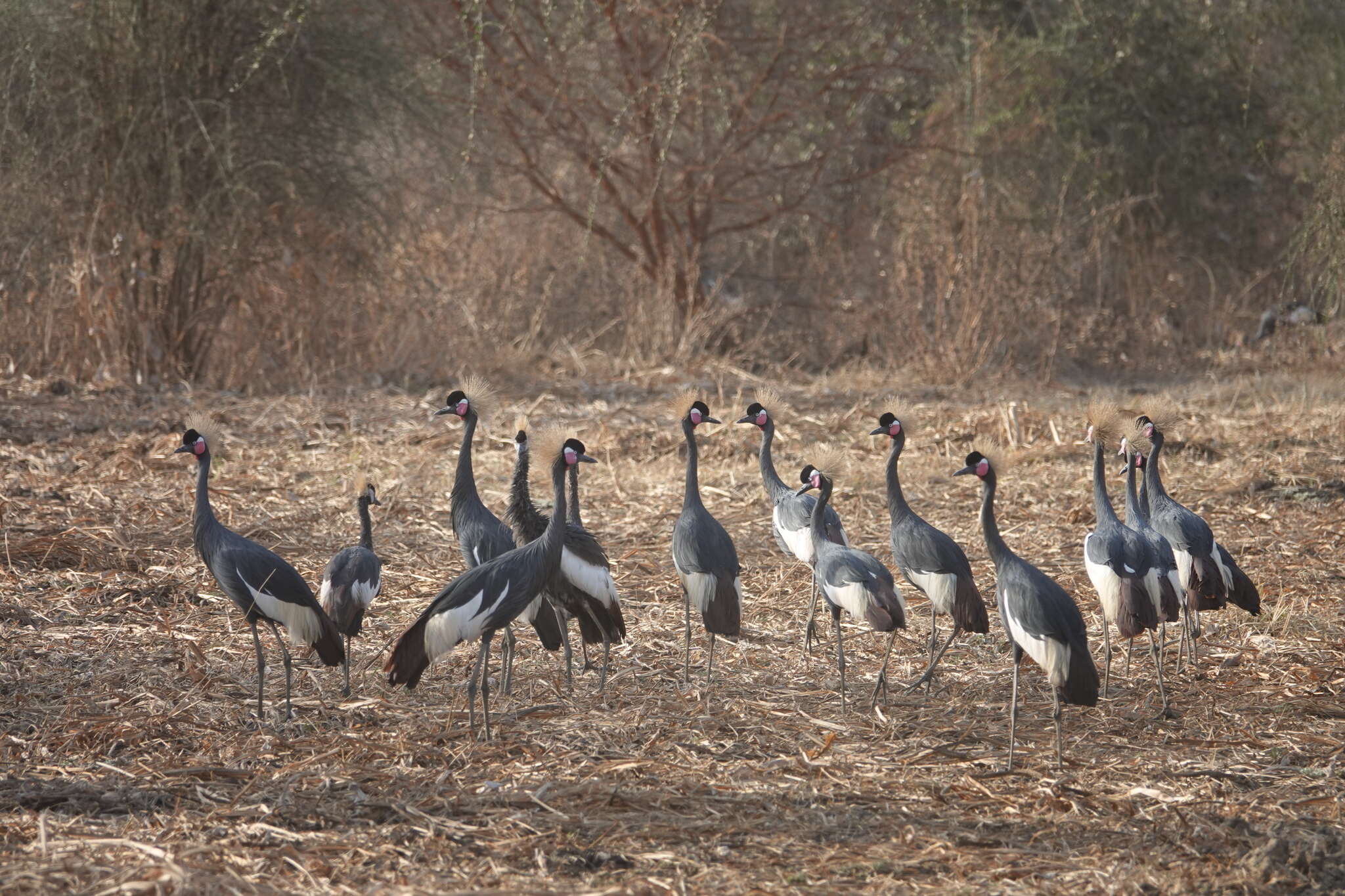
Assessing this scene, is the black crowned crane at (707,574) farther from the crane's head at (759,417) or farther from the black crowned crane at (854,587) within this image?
the crane's head at (759,417)

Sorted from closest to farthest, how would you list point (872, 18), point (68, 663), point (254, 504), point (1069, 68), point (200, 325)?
point (68, 663) < point (254, 504) < point (200, 325) < point (872, 18) < point (1069, 68)

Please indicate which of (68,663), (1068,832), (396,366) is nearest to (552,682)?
(68,663)

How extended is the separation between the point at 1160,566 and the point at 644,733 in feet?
7.11

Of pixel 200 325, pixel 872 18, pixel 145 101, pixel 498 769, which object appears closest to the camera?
pixel 498 769

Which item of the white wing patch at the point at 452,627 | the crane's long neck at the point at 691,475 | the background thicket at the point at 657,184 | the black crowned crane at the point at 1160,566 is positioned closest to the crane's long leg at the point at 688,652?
the crane's long neck at the point at 691,475

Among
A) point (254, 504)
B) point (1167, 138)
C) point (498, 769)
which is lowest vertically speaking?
point (498, 769)

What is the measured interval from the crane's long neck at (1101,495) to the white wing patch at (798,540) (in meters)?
1.27

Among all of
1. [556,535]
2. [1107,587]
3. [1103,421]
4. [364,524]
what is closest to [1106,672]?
[1107,587]

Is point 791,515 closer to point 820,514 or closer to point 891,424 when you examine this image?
point 891,424

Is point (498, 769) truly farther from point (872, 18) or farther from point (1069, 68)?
point (1069, 68)

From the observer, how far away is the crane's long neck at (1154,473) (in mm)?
6148

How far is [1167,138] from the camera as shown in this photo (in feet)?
51.2

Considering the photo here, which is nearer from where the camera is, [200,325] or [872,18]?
[200,325]

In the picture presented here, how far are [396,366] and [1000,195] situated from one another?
6781 millimetres
